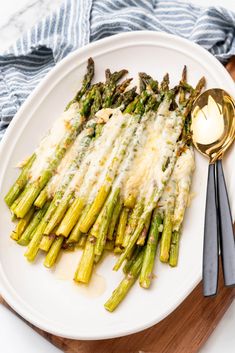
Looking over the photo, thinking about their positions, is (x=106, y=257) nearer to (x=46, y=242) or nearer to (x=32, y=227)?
(x=46, y=242)

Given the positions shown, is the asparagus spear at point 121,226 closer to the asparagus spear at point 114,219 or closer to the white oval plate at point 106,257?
the asparagus spear at point 114,219

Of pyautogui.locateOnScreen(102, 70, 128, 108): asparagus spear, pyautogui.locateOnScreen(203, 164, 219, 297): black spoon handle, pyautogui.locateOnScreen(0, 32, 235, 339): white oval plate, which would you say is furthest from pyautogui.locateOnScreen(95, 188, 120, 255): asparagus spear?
pyautogui.locateOnScreen(102, 70, 128, 108): asparagus spear

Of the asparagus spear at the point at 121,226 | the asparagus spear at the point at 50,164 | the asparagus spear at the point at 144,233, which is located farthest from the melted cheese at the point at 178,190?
the asparagus spear at the point at 50,164

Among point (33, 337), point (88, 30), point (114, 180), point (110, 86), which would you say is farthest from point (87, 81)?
point (33, 337)

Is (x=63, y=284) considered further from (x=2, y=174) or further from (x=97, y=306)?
(x=2, y=174)

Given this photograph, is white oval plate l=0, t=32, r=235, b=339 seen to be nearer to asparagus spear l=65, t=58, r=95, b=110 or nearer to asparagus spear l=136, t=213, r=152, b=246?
asparagus spear l=65, t=58, r=95, b=110
